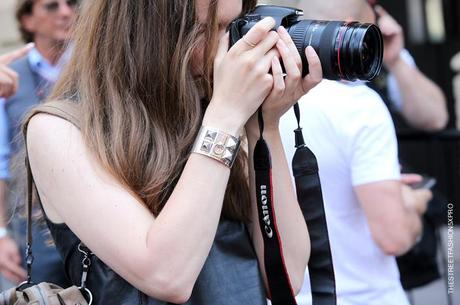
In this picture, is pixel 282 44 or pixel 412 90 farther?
pixel 412 90

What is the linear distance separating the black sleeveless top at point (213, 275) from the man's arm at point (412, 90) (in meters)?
2.05

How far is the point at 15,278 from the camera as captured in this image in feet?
11.6

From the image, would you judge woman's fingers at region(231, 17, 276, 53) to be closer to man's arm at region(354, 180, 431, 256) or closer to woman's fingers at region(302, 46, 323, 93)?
woman's fingers at region(302, 46, 323, 93)

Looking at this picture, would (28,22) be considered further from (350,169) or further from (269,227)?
(269,227)

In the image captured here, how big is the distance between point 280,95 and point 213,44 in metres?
0.17

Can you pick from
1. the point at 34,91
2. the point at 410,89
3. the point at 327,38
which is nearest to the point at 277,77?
the point at 327,38

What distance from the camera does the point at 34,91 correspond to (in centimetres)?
341

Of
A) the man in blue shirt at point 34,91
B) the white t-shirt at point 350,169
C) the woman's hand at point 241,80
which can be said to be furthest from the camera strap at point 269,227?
the man in blue shirt at point 34,91

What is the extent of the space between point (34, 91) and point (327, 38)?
6.08ft

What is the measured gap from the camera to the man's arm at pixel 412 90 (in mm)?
3744

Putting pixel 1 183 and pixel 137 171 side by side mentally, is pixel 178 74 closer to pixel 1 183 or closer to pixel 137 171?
pixel 137 171

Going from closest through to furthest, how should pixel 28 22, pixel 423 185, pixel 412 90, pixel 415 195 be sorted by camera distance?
pixel 415 195 < pixel 423 185 < pixel 412 90 < pixel 28 22

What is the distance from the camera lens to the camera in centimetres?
180

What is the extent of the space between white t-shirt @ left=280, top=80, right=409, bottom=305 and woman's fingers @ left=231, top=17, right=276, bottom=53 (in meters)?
0.79
